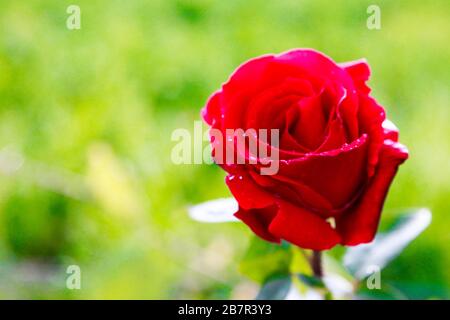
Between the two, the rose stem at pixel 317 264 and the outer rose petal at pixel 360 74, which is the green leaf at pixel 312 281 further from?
the outer rose petal at pixel 360 74

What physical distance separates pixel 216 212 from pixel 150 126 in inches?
23.8

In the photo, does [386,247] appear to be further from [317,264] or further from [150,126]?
[150,126]

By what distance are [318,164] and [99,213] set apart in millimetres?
551

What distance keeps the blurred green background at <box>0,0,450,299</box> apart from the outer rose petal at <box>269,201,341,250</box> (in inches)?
6.8

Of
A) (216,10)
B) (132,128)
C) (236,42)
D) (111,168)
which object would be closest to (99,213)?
(111,168)

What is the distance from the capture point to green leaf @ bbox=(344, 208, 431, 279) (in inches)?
21.2

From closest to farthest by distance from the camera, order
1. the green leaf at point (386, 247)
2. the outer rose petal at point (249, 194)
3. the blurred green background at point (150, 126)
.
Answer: the outer rose petal at point (249, 194)
the green leaf at point (386, 247)
the blurred green background at point (150, 126)

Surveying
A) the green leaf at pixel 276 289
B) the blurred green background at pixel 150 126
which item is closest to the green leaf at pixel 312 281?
the green leaf at pixel 276 289

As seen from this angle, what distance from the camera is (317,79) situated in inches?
18.1

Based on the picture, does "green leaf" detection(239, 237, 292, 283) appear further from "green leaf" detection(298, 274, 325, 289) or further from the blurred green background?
the blurred green background

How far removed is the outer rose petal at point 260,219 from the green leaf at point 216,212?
0.14ft

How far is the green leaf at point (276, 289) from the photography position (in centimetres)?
50

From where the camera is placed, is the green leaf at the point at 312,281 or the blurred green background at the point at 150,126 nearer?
the green leaf at the point at 312,281

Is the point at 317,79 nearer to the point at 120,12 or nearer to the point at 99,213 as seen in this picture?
the point at 99,213
